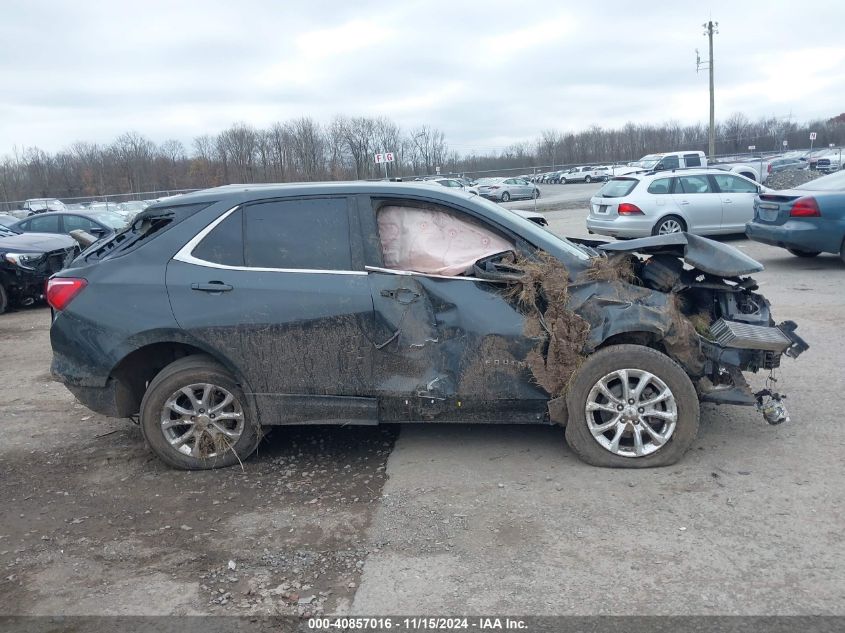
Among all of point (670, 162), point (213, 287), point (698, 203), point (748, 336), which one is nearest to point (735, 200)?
point (698, 203)

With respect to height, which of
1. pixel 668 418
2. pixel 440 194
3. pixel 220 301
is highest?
pixel 440 194

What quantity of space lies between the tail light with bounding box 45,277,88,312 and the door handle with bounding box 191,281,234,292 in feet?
2.54

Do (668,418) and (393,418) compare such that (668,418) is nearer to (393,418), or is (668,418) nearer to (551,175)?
(393,418)

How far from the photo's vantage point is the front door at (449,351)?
449cm

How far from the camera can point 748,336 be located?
4.49 m

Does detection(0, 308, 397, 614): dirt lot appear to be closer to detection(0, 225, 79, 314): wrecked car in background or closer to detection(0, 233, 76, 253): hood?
detection(0, 225, 79, 314): wrecked car in background

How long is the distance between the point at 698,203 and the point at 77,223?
1261cm

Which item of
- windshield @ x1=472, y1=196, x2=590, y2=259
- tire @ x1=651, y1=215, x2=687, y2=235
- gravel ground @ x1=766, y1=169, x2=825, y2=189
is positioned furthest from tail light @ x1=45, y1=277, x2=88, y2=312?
gravel ground @ x1=766, y1=169, x2=825, y2=189

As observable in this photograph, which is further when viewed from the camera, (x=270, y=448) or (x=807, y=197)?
(x=807, y=197)

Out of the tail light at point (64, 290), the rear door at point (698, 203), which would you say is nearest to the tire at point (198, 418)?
the tail light at point (64, 290)

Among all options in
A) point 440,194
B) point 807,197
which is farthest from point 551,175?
point 440,194

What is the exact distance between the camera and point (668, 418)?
4367 millimetres

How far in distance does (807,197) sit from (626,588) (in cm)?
961

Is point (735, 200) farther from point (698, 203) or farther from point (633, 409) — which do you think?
point (633, 409)
